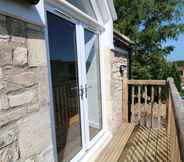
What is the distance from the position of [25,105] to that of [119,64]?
11.1 ft

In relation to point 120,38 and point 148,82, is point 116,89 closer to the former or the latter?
point 148,82

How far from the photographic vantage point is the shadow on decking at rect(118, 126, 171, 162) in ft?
10.0

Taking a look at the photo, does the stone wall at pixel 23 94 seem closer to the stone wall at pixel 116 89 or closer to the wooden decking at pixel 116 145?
the wooden decking at pixel 116 145

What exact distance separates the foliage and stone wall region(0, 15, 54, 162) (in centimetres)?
877

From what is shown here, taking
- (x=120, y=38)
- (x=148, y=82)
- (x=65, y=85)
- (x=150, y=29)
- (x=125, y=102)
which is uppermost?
(x=150, y=29)

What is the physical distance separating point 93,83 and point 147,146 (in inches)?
63.8

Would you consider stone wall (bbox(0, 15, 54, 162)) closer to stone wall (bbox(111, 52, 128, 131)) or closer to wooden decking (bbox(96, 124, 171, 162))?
wooden decking (bbox(96, 124, 171, 162))

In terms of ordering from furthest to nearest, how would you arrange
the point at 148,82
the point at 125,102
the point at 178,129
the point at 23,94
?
1. the point at 125,102
2. the point at 148,82
3. the point at 23,94
4. the point at 178,129

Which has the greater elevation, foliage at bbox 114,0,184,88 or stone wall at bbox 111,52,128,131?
foliage at bbox 114,0,184,88

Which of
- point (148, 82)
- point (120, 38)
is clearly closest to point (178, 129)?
point (148, 82)

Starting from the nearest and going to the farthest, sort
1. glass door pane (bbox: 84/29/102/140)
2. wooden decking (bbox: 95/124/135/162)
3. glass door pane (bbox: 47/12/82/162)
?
glass door pane (bbox: 47/12/82/162) → wooden decking (bbox: 95/124/135/162) → glass door pane (bbox: 84/29/102/140)

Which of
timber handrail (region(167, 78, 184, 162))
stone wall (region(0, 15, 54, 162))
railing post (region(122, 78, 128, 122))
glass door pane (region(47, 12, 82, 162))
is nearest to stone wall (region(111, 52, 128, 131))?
railing post (region(122, 78, 128, 122))

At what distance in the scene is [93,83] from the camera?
3457mm

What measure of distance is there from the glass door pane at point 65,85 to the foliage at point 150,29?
767 cm
